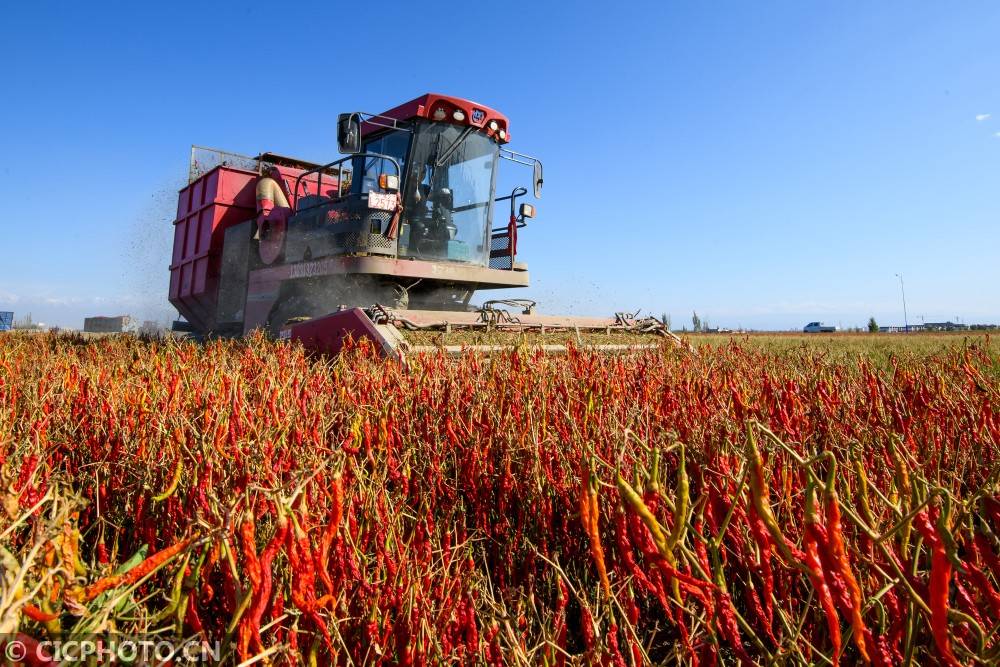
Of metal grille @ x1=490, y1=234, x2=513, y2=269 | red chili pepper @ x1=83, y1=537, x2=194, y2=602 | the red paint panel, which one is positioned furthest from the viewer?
metal grille @ x1=490, y1=234, x2=513, y2=269

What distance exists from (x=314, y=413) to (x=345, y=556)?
43.4 inches

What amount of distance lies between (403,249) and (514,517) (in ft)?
18.1

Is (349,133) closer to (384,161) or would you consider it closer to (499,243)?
(384,161)

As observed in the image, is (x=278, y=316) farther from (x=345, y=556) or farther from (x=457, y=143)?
(x=345, y=556)

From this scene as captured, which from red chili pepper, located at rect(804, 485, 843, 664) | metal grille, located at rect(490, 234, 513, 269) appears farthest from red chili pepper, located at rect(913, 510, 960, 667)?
metal grille, located at rect(490, 234, 513, 269)

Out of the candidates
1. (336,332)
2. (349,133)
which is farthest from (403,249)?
(336,332)

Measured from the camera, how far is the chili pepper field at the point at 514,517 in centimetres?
94

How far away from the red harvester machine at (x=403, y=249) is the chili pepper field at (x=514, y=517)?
6.86 feet

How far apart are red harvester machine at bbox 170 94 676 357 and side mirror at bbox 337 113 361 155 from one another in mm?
12

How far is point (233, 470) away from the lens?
173 centimetres

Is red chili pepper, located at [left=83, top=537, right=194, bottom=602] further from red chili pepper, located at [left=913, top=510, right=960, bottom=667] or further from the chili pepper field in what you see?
red chili pepper, located at [left=913, top=510, right=960, bottom=667]

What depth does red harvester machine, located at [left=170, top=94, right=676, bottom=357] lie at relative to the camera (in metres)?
5.88

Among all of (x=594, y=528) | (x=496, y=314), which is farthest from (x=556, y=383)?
(x=496, y=314)

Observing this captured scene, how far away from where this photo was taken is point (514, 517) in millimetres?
2160
